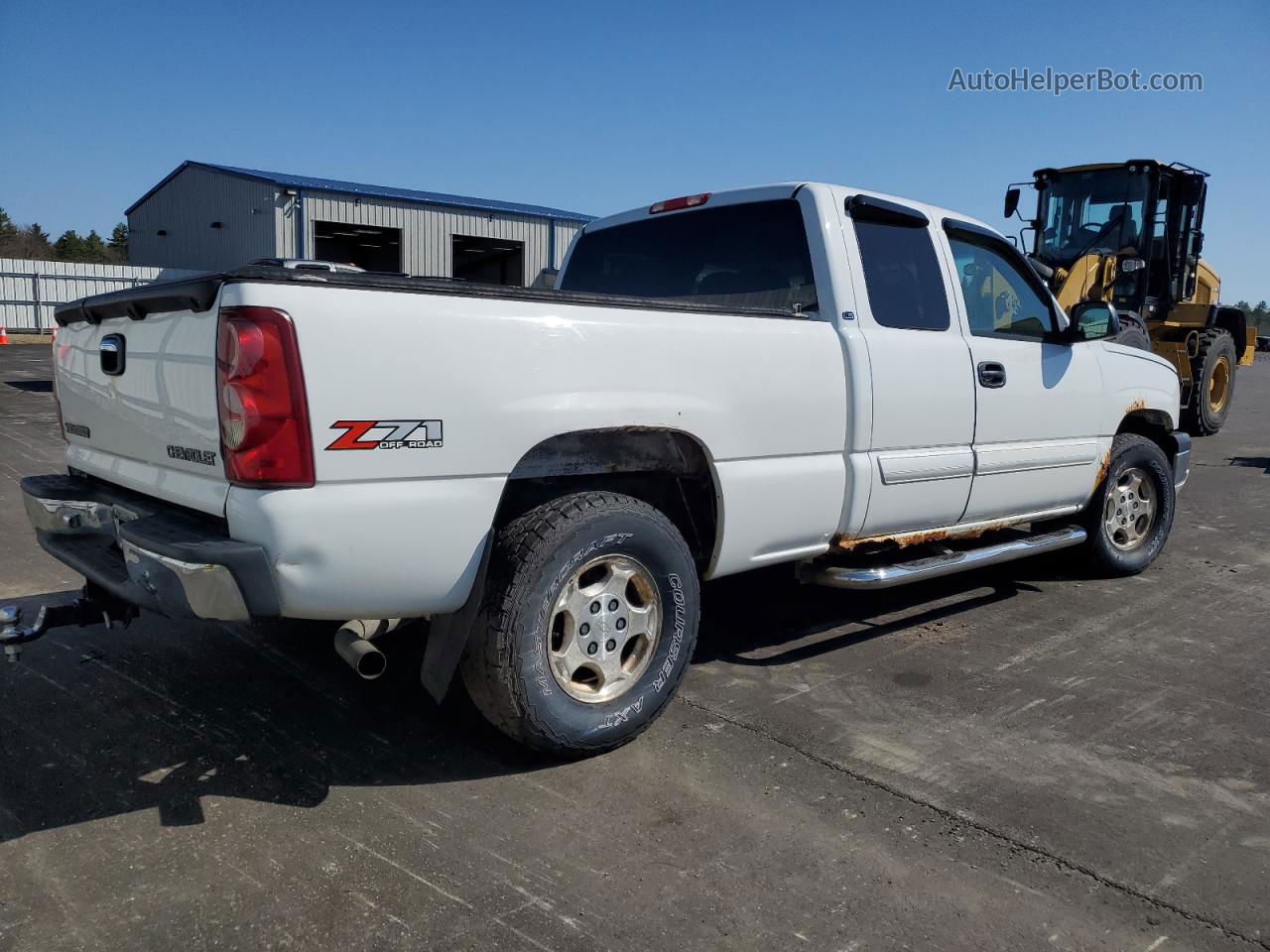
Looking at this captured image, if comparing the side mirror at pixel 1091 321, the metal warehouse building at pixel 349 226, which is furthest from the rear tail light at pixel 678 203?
the metal warehouse building at pixel 349 226

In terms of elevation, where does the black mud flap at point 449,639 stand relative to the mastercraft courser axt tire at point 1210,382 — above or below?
below

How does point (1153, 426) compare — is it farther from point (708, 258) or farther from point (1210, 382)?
point (1210, 382)

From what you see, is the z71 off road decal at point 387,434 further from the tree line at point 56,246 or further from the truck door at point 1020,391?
the tree line at point 56,246

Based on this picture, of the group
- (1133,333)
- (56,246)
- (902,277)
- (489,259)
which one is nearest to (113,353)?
(902,277)

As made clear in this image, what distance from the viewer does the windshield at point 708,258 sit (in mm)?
4297

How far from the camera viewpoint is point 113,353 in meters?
3.33

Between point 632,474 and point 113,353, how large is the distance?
73.0 inches

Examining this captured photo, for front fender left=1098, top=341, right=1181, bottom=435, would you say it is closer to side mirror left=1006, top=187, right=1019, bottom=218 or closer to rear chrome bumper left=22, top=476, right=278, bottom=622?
rear chrome bumper left=22, top=476, right=278, bottom=622

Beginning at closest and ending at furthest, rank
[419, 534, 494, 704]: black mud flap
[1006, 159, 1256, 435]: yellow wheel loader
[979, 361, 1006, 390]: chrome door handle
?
[419, 534, 494, 704]: black mud flap
[979, 361, 1006, 390]: chrome door handle
[1006, 159, 1256, 435]: yellow wheel loader

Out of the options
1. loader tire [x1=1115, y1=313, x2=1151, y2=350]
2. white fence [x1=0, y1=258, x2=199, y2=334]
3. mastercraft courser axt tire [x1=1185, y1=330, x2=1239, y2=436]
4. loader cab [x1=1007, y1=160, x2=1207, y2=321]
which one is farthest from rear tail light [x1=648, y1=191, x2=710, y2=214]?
white fence [x1=0, y1=258, x2=199, y2=334]

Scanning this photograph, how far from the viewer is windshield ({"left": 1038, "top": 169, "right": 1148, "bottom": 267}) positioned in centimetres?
1320

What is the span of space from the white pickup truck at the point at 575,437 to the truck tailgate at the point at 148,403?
1cm

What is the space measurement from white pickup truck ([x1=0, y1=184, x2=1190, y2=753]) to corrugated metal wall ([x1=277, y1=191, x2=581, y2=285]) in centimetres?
2114


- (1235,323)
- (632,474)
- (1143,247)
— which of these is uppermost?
(1143,247)
